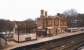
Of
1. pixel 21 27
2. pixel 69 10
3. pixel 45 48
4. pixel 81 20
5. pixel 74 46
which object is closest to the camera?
pixel 45 48

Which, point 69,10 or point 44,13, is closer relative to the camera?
point 44,13

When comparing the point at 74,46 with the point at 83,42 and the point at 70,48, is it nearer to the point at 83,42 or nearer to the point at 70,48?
the point at 70,48

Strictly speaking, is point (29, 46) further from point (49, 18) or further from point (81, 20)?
point (81, 20)

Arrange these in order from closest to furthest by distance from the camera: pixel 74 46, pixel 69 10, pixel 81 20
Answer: pixel 74 46, pixel 81 20, pixel 69 10

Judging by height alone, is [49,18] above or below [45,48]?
above

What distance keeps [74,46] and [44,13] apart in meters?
20.3

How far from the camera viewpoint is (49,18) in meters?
40.3

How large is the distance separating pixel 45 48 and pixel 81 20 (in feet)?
114

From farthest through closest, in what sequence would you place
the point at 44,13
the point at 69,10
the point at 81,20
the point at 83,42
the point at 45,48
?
the point at 69,10 → the point at 81,20 → the point at 44,13 → the point at 83,42 → the point at 45,48

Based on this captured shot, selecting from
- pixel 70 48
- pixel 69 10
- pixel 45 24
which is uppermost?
pixel 69 10

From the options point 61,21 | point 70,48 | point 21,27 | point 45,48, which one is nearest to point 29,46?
point 45,48

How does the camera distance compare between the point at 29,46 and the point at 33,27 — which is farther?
the point at 33,27

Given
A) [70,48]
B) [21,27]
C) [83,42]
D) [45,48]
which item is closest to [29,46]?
[45,48]

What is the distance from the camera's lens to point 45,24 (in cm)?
3953
